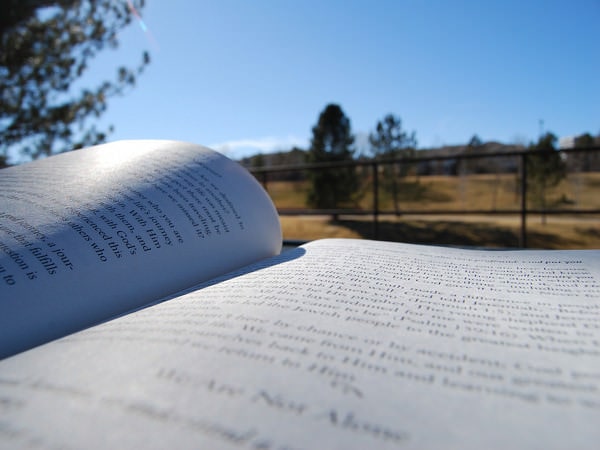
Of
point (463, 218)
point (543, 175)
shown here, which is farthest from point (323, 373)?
point (543, 175)

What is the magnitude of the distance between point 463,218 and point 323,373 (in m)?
11.6

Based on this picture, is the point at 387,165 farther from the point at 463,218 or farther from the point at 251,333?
the point at 251,333

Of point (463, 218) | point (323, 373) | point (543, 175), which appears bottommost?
point (463, 218)

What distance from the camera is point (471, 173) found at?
1422 centimetres

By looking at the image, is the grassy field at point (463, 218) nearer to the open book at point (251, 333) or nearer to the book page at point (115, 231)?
the book page at point (115, 231)

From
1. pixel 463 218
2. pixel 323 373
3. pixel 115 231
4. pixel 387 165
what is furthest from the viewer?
pixel 463 218

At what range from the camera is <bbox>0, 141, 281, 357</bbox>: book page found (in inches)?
14.9

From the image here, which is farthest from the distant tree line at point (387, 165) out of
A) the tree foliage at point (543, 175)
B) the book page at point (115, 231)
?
the book page at point (115, 231)

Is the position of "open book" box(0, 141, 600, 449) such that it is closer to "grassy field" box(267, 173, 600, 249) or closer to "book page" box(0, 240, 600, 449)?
"book page" box(0, 240, 600, 449)

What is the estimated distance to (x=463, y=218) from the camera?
10914 mm

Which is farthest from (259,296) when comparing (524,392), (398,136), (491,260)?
(398,136)

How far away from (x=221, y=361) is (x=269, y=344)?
0.13ft

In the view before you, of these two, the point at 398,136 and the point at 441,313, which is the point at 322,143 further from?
the point at 441,313

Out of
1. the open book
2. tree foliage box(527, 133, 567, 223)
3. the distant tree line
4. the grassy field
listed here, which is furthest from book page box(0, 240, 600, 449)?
tree foliage box(527, 133, 567, 223)
